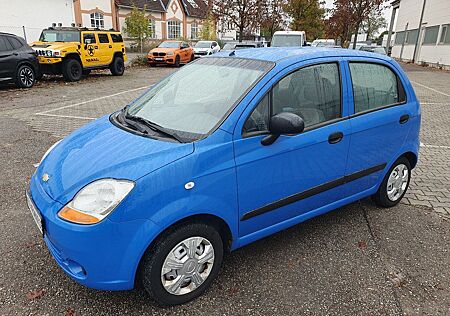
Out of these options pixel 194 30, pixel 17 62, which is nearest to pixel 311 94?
pixel 17 62

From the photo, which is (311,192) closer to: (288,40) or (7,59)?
(7,59)

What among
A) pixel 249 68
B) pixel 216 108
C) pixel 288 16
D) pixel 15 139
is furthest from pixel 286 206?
pixel 288 16

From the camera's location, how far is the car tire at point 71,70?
548 inches

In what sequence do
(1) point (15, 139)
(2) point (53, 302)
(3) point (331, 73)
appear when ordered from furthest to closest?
(1) point (15, 139)
(3) point (331, 73)
(2) point (53, 302)

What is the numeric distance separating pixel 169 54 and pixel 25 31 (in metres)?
8.52

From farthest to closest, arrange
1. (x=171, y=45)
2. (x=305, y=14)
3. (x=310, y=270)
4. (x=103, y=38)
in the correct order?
(x=305, y=14) < (x=171, y=45) < (x=103, y=38) < (x=310, y=270)

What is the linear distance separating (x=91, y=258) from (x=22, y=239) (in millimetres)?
1576

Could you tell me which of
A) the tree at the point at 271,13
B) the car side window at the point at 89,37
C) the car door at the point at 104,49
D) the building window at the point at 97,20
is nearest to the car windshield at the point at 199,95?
the car side window at the point at 89,37

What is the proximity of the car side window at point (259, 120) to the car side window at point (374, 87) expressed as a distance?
1.07 meters

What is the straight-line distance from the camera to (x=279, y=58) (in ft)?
9.73

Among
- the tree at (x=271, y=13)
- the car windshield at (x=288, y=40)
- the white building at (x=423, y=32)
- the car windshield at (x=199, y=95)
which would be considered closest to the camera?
the car windshield at (x=199, y=95)

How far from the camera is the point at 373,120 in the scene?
3.42 metres

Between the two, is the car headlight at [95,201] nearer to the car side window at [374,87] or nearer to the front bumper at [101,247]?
the front bumper at [101,247]

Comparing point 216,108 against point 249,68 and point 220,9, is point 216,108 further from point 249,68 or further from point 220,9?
point 220,9
